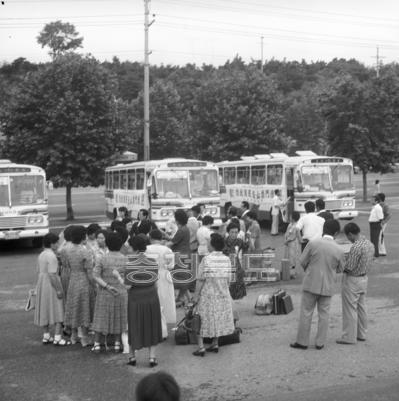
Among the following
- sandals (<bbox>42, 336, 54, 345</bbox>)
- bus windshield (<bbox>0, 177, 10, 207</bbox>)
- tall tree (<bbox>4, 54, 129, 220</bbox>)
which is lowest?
sandals (<bbox>42, 336, 54, 345</bbox>)

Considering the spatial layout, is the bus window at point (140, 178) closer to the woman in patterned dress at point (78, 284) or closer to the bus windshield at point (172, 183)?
the bus windshield at point (172, 183)

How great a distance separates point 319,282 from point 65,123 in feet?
73.8

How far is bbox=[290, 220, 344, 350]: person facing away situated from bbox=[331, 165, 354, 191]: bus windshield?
52.3 feet

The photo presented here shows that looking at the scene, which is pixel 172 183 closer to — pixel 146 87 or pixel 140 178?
pixel 140 178

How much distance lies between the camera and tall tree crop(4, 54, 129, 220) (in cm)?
2953

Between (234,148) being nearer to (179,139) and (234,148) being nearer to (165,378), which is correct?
(179,139)

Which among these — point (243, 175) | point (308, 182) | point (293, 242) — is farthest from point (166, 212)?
point (293, 242)

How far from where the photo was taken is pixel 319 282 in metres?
8.78

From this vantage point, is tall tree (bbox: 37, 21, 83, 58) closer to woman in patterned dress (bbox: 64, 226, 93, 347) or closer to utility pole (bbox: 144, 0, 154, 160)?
utility pole (bbox: 144, 0, 154, 160)

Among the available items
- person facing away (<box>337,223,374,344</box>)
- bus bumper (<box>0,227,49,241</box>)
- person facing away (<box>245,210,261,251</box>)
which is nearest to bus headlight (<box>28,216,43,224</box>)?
bus bumper (<box>0,227,49,241</box>)

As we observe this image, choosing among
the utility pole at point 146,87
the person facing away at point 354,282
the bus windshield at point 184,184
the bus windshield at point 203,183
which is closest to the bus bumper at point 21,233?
the bus windshield at point 184,184

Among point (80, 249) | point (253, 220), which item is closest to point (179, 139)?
point (253, 220)

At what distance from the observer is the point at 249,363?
331 inches

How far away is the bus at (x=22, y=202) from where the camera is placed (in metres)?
19.6
